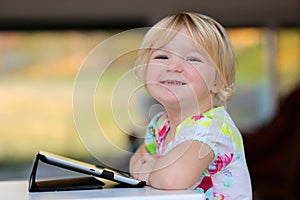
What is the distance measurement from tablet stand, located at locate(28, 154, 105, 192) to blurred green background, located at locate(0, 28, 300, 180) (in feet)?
17.9

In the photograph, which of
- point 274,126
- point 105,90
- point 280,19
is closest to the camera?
point 105,90

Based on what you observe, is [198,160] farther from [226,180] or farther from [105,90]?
[105,90]

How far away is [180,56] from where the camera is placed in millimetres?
891

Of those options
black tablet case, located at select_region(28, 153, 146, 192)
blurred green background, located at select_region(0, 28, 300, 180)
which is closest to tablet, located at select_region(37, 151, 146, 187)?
black tablet case, located at select_region(28, 153, 146, 192)

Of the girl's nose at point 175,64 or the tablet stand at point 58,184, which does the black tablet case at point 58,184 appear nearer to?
the tablet stand at point 58,184

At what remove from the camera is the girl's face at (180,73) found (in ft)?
2.91

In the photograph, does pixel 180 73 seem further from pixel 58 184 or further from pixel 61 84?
pixel 61 84

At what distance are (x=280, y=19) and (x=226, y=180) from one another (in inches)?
221

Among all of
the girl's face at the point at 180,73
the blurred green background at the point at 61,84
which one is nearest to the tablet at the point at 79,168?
the girl's face at the point at 180,73

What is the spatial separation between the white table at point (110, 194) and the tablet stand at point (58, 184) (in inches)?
0.5

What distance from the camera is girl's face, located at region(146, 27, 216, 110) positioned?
89 centimetres

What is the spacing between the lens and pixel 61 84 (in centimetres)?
655

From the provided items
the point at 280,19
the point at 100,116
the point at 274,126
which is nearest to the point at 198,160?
the point at 100,116

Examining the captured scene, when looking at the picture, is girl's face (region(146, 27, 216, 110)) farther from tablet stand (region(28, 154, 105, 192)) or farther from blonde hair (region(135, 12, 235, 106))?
tablet stand (region(28, 154, 105, 192))
